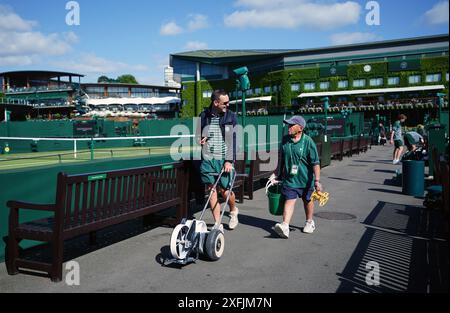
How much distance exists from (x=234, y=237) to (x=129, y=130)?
31.3 meters

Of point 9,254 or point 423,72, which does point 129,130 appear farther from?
point 423,72

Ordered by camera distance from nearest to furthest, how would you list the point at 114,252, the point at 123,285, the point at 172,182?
the point at 123,285 → the point at 114,252 → the point at 172,182

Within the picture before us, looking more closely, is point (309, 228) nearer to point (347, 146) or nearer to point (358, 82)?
point (347, 146)

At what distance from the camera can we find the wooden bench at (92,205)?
4785 millimetres

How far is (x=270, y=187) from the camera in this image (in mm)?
6957

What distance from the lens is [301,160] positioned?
21.2 feet

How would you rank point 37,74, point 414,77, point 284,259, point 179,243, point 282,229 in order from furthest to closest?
point 37,74 → point 414,77 → point 282,229 → point 284,259 → point 179,243

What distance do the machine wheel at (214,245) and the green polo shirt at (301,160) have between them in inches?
62.3

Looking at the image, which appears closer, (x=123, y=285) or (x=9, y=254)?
(x=123, y=285)

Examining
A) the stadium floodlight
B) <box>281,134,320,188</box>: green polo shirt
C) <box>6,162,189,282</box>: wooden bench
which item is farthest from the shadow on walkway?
the stadium floodlight

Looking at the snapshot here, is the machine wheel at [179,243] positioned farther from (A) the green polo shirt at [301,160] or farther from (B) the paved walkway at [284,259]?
(A) the green polo shirt at [301,160]

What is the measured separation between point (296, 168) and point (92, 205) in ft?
9.75

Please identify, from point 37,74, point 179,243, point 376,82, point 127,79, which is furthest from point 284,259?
point 127,79
